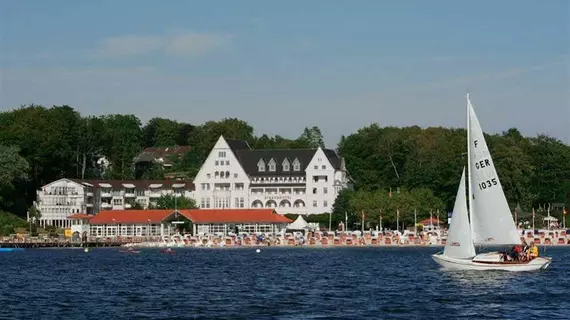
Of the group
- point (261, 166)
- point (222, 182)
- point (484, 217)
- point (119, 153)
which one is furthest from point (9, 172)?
point (484, 217)

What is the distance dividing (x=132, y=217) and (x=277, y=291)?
88.0 meters

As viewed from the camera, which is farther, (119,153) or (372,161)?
(119,153)

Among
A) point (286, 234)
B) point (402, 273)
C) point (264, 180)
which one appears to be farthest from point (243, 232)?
point (402, 273)

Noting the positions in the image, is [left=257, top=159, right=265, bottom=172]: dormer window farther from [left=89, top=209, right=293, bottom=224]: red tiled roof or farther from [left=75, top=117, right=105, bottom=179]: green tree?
[left=75, top=117, right=105, bottom=179]: green tree

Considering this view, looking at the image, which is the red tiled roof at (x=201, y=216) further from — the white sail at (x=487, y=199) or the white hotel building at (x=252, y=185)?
the white sail at (x=487, y=199)

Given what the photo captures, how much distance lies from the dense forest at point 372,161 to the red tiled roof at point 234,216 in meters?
10.2

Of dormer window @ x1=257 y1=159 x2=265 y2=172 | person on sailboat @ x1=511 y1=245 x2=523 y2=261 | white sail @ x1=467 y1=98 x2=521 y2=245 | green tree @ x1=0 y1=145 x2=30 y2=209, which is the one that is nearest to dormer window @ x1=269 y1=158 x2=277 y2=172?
dormer window @ x1=257 y1=159 x2=265 y2=172

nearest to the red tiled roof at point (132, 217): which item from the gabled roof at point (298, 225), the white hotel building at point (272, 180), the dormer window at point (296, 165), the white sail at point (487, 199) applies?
the white hotel building at point (272, 180)

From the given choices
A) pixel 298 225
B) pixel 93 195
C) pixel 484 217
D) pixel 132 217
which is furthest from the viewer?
pixel 93 195

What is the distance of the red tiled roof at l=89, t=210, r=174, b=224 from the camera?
144 meters

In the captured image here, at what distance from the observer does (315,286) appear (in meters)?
62.2

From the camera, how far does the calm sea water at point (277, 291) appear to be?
48375 mm

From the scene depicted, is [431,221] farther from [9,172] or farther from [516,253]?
[516,253]

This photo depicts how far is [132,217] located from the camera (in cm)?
14488
